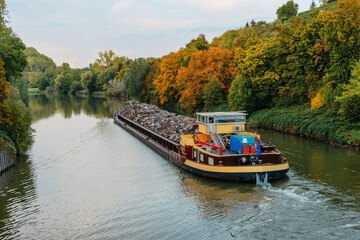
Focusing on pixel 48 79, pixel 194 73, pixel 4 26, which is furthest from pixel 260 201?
pixel 48 79

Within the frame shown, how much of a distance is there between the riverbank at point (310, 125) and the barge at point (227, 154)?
1075 cm

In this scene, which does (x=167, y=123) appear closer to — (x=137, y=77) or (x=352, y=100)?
(x=352, y=100)

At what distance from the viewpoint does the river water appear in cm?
1570

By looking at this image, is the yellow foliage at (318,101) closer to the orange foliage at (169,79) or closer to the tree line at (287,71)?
the tree line at (287,71)

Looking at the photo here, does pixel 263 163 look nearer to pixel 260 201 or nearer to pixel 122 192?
pixel 260 201

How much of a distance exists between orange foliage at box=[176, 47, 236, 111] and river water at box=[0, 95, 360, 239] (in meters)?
28.7

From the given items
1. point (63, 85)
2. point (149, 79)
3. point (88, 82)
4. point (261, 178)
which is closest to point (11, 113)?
point (261, 178)

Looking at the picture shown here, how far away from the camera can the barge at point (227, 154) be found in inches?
832

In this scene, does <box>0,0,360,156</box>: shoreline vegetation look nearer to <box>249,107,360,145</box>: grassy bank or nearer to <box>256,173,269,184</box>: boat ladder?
<box>249,107,360,145</box>: grassy bank

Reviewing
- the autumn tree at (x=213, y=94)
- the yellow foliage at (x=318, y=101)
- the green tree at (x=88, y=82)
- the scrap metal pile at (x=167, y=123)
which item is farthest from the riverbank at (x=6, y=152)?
the green tree at (x=88, y=82)

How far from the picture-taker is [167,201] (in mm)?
19484

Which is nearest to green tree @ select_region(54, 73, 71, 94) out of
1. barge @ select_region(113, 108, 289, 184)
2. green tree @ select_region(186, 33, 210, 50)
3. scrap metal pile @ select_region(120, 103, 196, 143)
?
green tree @ select_region(186, 33, 210, 50)

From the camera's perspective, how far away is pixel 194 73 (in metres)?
60.7

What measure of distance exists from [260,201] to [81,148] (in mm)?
22054
